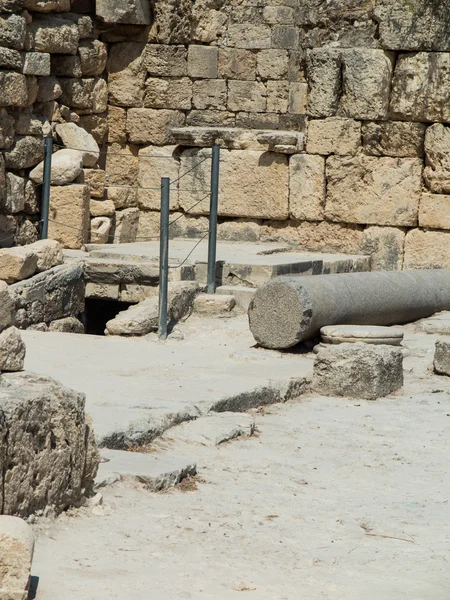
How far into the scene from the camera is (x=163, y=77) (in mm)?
13609

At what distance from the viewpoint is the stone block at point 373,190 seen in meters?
12.3

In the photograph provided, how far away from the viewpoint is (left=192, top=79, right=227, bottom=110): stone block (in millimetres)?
13586

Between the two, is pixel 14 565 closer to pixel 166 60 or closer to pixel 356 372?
pixel 356 372

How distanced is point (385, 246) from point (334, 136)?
1353 mm

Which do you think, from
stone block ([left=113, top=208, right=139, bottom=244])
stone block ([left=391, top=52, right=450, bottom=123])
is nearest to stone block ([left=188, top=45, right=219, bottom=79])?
stone block ([left=113, top=208, right=139, bottom=244])

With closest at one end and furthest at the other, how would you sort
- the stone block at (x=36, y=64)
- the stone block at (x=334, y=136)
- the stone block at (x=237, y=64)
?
the stone block at (x=36, y=64)
the stone block at (x=334, y=136)
the stone block at (x=237, y=64)

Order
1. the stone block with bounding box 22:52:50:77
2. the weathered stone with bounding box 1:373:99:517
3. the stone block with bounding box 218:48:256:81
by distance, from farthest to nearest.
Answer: the stone block with bounding box 218:48:256:81
the stone block with bounding box 22:52:50:77
the weathered stone with bounding box 1:373:99:517

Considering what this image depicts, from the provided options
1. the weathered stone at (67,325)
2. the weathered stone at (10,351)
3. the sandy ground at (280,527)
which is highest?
the weathered stone at (10,351)

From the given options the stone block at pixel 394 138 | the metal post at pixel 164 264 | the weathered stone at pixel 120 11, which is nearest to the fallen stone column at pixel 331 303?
the metal post at pixel 164 264

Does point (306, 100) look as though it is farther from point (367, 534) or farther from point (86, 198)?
point (367, 534)

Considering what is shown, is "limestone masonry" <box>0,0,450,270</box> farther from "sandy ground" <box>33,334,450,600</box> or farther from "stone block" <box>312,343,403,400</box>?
"sandy ground" <box>33,334,450,600</box>

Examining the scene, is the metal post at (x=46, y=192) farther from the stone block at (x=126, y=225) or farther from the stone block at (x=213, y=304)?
the stone block at (x=126, y=225)

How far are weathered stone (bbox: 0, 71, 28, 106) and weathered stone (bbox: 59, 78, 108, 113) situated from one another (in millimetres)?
1047

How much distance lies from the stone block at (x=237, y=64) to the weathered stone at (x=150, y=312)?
3894 mm
